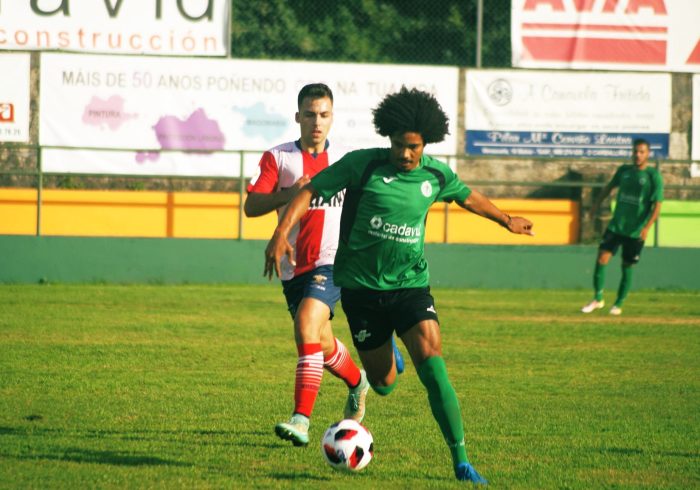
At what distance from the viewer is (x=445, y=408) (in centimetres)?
625

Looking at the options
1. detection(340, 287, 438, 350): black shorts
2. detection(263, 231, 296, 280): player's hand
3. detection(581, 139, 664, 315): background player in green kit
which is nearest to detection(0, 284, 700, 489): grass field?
detection(340, 287, 438, 350): black shorts

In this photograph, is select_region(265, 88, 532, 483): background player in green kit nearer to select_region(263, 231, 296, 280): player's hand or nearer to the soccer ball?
select_region(263, 231, 296, 280): player's hand

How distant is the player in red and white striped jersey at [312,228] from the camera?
7.42 m

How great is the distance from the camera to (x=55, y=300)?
16.7 m

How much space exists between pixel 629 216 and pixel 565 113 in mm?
5536

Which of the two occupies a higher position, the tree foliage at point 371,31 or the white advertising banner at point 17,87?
the tree foliage at point 371,31

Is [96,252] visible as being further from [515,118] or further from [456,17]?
[456,17]

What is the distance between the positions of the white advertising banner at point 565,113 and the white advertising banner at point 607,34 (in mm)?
239

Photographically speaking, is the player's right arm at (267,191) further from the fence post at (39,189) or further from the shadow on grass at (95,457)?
the fence post at (39,189)

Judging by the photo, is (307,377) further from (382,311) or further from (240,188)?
(240,188)

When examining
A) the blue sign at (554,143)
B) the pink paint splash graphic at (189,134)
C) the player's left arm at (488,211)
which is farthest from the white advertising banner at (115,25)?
the player's left arm at (488,211)

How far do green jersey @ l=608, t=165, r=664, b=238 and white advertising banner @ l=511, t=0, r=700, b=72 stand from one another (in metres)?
5.40

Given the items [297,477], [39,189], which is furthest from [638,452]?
[39,189]

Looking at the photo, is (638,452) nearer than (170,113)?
Yes
